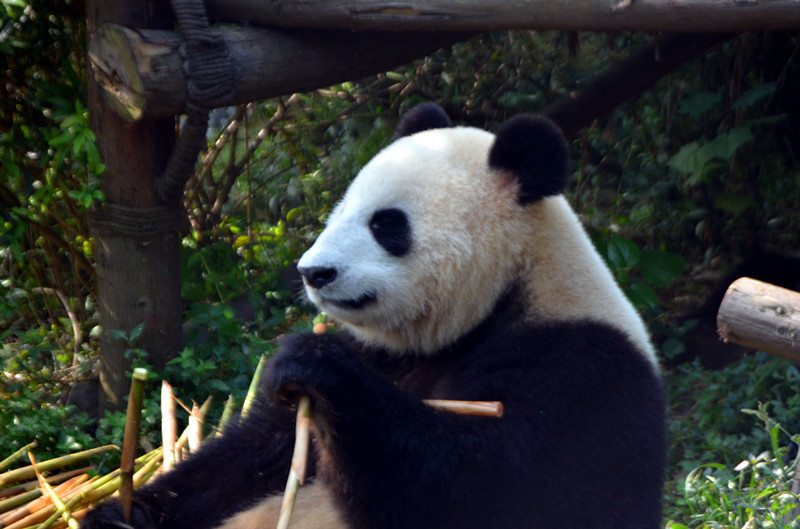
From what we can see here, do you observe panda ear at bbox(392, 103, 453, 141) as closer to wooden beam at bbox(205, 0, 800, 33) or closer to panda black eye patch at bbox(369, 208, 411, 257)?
panda black eye patch at bbox(369, 208, 411, 257)

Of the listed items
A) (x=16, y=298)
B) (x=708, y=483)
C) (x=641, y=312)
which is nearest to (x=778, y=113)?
(x=641, y=312)

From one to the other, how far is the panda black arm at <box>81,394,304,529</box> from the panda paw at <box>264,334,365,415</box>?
503mm

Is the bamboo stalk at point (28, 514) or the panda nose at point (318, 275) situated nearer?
the panda nose at point (318, 275)

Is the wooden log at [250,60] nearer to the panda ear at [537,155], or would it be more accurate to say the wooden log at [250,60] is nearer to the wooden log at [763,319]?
the panda ear at [537,155]

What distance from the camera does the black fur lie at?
6.51 ft

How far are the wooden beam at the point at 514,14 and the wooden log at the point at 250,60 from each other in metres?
0.12

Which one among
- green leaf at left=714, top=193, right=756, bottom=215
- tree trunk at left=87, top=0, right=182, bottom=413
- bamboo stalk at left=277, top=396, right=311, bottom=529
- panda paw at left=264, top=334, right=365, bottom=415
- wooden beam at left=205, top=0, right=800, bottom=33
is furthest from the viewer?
green leaf at left=714, top=193, right=756, bottom=215

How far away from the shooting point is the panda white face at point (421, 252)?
232 cm

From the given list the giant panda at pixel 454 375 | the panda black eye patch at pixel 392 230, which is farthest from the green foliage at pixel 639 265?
the panda black eye patch at pixel 392 230

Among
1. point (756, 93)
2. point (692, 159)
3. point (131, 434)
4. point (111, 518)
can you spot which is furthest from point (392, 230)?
→ point (756, 93)

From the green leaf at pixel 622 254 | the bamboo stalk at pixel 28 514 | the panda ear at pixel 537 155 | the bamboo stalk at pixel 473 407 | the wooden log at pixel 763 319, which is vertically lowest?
the green leaf at pixel 622 254

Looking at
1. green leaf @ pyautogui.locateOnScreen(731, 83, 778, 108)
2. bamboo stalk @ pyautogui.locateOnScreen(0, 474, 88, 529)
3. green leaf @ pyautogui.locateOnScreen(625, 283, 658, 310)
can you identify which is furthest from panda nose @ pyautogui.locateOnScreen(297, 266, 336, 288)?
green leaf @ pyautogui.locateOnScreen(731, 83, 778, 108)

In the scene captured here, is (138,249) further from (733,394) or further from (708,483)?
(733,394)

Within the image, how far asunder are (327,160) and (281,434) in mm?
3804
